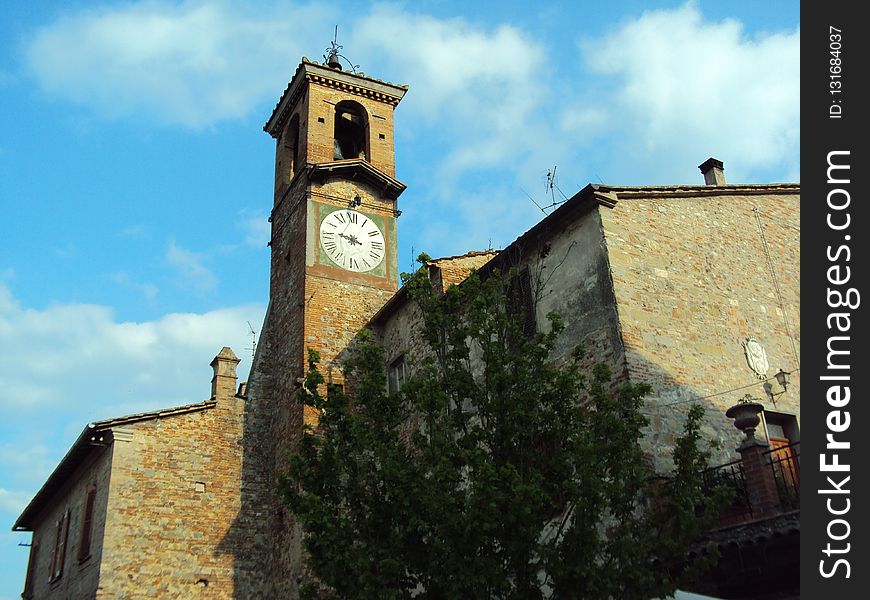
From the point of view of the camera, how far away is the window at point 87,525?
16.2 metres

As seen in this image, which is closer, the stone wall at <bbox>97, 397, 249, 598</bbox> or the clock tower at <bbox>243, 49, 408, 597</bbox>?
the stone wall at <bbox>97, 397, 249, 598</bbox>

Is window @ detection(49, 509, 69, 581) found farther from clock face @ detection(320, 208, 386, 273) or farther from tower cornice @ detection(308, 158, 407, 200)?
tower cornice @ detection(308, 158, 407, 200)

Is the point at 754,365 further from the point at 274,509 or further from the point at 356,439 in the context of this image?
the point at 274,509

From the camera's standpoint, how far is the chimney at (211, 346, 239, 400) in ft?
57.4

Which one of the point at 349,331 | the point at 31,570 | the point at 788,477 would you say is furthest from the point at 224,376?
the point at 788,477

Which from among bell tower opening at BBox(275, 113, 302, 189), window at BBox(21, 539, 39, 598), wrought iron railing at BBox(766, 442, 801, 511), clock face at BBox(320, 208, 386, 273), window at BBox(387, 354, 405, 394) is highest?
bell tower opening at BBox(275, 113, 302, 189)

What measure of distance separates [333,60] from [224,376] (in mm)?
9734

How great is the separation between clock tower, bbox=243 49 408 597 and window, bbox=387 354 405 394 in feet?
3.77

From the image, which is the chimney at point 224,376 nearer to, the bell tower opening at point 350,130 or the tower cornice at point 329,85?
the bell tower opening at point 350,130

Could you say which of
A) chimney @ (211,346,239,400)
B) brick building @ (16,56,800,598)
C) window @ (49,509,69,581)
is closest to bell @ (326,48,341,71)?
brick building @ (16,56,800,598)

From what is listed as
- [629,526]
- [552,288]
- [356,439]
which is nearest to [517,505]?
[629,526]
